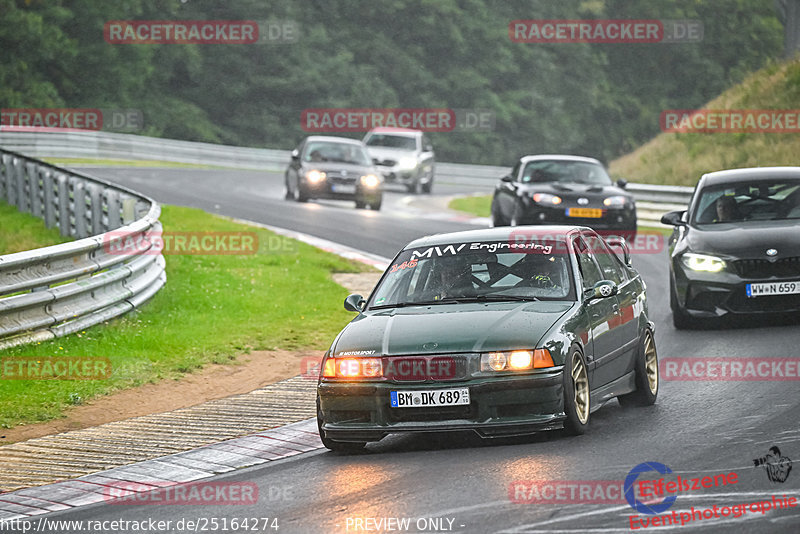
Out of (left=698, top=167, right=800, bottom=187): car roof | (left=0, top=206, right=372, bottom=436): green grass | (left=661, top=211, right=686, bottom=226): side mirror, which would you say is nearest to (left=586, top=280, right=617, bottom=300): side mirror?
(left=0, top=206, right=372, bottom=436): green grass

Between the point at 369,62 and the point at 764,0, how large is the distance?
27327mm

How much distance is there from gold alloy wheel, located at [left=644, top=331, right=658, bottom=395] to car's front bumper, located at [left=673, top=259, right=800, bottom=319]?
3.16m

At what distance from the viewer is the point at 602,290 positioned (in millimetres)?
9461

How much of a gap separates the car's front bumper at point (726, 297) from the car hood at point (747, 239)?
0.24 metres

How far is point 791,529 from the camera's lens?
631cm

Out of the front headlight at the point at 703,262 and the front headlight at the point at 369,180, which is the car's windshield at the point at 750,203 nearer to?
the front headlight at the point at 703,262

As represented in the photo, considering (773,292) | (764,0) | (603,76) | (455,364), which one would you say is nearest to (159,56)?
(603,76)

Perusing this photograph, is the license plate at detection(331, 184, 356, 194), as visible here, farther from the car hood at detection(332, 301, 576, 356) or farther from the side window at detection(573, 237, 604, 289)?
the car hood at detection(332, 301, 576, 356)

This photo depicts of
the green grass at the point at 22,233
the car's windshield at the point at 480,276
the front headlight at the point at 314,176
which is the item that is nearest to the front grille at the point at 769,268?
the car's windshield at the point at 480,276

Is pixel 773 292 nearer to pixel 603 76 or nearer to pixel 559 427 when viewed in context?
pixel 559 427

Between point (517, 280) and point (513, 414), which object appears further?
point (517, 280)

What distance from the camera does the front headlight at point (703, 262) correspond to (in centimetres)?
1369

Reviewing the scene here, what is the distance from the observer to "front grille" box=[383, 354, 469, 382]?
8.50 m

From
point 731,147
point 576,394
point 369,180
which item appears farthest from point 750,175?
point 731,147
